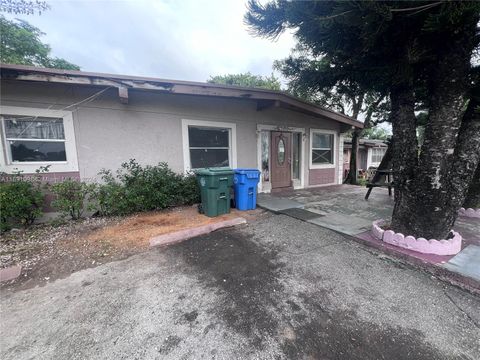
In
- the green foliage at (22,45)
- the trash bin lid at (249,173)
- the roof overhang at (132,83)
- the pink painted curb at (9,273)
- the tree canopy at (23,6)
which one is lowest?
the pink painted curb at (9,273)

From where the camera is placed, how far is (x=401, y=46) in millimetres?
2822

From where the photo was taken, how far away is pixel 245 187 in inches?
190

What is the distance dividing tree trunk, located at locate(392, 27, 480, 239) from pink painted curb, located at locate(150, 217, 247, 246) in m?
2.85

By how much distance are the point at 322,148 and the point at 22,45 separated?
15908 millimetres

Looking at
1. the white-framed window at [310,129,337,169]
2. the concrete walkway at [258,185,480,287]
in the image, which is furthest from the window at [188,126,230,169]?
the white-framed window at [310,129,337,169]

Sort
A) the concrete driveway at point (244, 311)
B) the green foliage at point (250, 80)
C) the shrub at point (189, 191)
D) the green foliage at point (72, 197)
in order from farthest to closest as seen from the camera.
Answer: the green foliage at point (250, 80)
the shrub at point (189, 191)
the green foliage at point (72, 197)
the concrete driveway at point (244, 311)

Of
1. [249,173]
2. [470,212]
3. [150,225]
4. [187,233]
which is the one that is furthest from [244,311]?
[470,212]

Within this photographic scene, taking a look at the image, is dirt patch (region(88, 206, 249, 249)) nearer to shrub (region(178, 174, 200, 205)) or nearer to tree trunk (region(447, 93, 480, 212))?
shrub (region(178, 174, 200, 205))

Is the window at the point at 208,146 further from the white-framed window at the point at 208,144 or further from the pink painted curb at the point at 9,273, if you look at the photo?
the pink painted curb at the point at 9,273

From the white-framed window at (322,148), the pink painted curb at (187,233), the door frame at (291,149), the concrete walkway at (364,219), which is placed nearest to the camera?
the concrete walkway at (364,219)

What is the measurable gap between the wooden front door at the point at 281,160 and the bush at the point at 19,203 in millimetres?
5957

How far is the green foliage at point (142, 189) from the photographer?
4.40m

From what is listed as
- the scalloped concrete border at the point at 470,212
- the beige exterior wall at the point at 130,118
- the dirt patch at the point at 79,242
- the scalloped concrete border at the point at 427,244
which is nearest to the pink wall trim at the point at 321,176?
the beige exterior wall at the point at 130,118

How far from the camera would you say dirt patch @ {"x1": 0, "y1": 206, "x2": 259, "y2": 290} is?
2.64 meters
